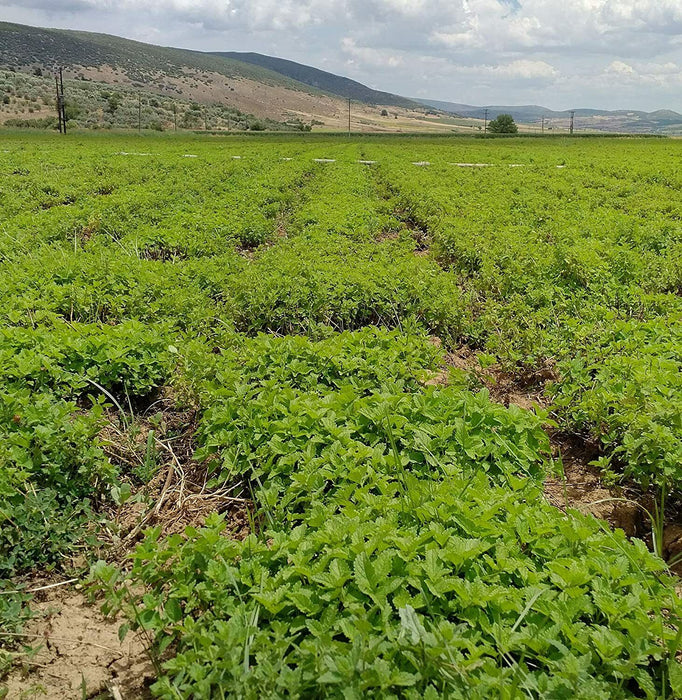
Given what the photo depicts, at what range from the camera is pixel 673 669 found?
2.06m

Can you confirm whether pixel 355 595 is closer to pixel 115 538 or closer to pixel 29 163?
pixel 115 538

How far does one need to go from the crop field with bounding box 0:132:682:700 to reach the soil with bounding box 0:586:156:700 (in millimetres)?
21

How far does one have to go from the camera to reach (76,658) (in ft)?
9.41

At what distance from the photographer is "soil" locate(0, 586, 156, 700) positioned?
2664 millimetres

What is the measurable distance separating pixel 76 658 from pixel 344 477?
177 cm

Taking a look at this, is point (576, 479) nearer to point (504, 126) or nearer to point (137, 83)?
point (504, 126)

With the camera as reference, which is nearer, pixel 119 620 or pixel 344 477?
pixel 119 620

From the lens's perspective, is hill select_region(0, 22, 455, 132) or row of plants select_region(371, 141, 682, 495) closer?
row of plants select_region(371, 141, 682, 495)

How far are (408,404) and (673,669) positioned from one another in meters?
2.26

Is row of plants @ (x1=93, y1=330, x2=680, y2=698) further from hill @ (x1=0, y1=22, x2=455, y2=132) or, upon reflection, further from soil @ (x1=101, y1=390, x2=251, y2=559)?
hill @ (x1=0, y1=22, x2=455, y2=132)

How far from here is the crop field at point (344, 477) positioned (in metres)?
2.18

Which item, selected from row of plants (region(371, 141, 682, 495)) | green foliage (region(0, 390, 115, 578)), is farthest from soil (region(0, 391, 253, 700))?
row of plants (region(371, 141, 682, 495))

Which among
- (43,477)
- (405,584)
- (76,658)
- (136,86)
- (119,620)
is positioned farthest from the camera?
(136,86)

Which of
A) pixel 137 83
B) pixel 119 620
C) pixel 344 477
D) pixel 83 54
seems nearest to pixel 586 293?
pixel 344 477
